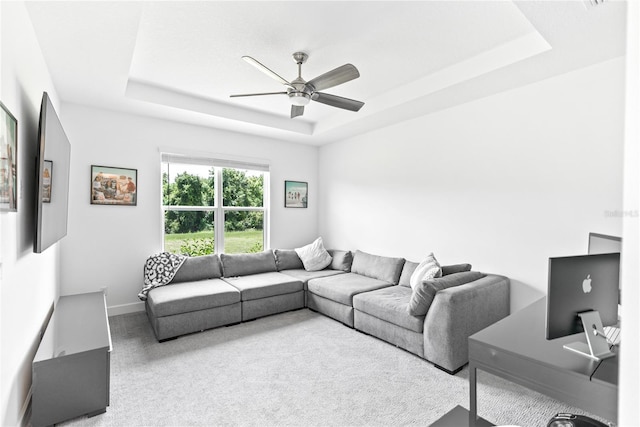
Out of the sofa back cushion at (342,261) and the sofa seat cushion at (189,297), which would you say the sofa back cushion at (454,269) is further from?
the sofa seat cushion at (189,297)

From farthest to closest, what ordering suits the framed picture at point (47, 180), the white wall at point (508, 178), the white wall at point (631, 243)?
the white wall at point (508, 178), the framed picture at point (47, 180), the white wall at point (631, 243)

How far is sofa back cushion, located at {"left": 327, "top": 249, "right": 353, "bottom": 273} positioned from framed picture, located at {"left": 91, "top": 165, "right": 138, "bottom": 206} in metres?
2.90

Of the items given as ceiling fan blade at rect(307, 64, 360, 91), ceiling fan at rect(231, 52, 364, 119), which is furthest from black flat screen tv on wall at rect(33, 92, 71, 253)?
ceiling fan blade at rect(307, 64, 360, 91)

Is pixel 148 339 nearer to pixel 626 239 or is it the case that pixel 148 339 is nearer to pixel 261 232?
pixel 261 232

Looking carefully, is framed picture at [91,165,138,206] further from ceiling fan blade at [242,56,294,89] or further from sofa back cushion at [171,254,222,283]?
ceiling fan blade at [242,56,294,89]

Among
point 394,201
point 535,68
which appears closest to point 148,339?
point 394,201

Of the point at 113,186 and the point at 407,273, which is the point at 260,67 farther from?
the point at 407,273

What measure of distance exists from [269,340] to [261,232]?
2.29 metres

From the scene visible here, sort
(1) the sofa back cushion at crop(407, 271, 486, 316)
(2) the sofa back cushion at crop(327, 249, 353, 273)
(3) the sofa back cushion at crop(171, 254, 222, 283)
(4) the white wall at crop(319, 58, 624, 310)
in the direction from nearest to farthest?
1. (4) the white wall at crop(319, 58, 624, 310)
2. (1) the sofa back cushion at crop(407, 271, 486, 316)
3. (3) the sofa back cushion at crop(171, 254, 222, 283)
4. (2) the sofa back cushion at crop(327, 249, 353, 273)

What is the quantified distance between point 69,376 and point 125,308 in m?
2.16

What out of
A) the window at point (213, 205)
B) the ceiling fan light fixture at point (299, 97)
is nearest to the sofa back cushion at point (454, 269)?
the ceiling fan light fixture at point (299, 97)

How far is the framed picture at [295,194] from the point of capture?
217 inches

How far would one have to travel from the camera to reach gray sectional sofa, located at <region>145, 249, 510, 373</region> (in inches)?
109

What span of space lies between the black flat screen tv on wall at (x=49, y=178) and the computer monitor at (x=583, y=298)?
2.77 m
